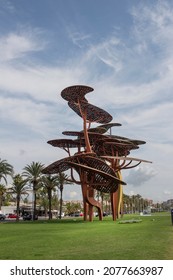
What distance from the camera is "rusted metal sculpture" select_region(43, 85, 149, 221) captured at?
154 ft

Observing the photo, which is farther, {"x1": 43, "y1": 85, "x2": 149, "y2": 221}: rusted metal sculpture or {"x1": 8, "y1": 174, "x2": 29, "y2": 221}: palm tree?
{"x1": 8, "y1": 174, "x2": 29, "y2": 221}: palm tree

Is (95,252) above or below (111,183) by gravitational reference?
below

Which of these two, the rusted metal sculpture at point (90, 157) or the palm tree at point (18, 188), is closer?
the rusted metal sculpture at point (90, 157)

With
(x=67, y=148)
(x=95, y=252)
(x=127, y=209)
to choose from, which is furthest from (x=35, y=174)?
(x=127, y=209)

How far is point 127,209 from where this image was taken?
164 metres

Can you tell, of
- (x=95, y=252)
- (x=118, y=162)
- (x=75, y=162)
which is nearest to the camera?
(x=95, y=252)

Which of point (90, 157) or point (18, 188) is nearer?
point (90, 157)

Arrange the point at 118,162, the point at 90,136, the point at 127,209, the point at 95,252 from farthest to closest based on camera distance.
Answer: the point at 127,209, the point at 118,162, the point at 90,136, the point at 95,252

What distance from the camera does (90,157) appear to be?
1802 inches

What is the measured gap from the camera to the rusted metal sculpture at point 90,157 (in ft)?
154

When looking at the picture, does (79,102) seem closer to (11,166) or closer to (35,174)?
(11,166)

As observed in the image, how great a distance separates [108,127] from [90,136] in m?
10.5
